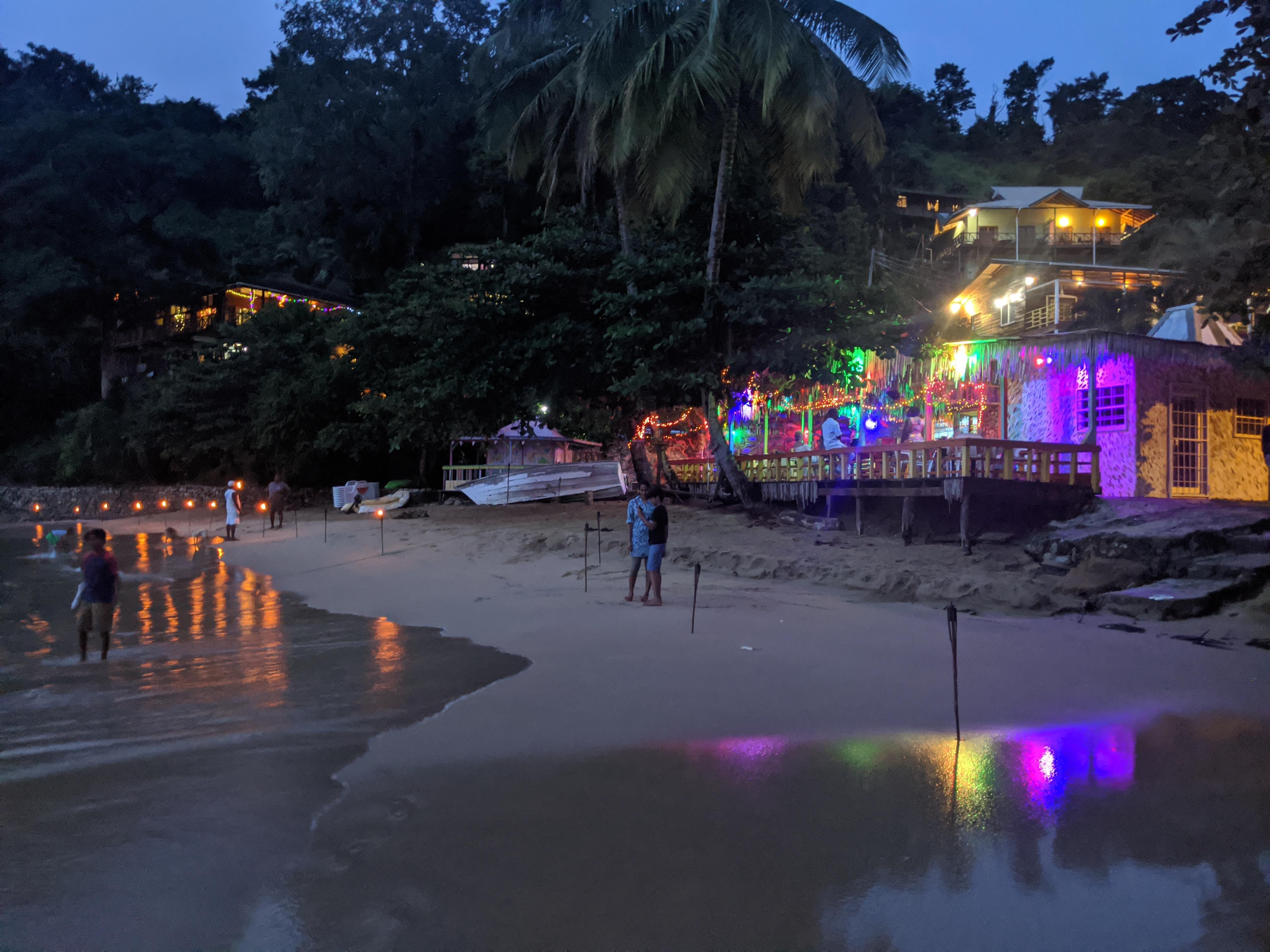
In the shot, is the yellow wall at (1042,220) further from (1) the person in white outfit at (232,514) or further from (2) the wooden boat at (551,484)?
(1) the person in white outfit at (232,514)

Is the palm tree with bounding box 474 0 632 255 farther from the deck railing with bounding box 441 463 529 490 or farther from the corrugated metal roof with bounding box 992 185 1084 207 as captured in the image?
the corrugated metal roof with bounding box 992 185 1084 207

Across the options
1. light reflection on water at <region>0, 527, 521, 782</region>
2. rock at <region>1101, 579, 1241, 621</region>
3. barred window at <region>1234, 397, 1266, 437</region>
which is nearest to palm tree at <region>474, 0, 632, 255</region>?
light reflection on water at <region>0, 527, 521, 782</region>

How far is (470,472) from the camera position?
30969 mm

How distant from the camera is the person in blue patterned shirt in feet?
36.8

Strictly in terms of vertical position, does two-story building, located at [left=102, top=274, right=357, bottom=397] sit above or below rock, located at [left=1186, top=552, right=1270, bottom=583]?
above

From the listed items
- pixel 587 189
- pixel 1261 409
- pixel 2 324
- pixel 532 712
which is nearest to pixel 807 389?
pixel 587 189

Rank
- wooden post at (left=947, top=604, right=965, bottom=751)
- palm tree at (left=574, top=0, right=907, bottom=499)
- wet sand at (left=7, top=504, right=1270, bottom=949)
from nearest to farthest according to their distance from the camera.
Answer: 1. wet sand at (left=7, top=504, right=1270, bottom=949)
2. wooden post at (left=947, top=604, right=965, bottom=751)
3. palm tree at (left=574, top=0, right=907, bottom=499)

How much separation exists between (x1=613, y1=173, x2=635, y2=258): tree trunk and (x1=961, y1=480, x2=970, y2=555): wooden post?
30.7 feet

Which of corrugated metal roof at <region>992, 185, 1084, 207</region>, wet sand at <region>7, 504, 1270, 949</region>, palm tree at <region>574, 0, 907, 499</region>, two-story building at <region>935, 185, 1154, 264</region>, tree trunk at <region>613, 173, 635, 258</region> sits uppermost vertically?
corrugated metal roof at <region>992, 185, 1084, 207</region>

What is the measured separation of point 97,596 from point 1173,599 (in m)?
12.0

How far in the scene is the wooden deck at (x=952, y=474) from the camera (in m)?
14.7

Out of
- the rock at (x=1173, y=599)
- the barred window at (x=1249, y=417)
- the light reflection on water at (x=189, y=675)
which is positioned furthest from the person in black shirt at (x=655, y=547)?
the barred window at (x=1249, y=417)

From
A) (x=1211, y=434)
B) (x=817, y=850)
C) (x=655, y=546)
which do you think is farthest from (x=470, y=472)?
(x=817, y=850)

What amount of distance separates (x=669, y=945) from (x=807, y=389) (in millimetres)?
21425
